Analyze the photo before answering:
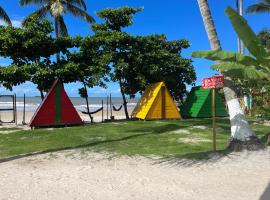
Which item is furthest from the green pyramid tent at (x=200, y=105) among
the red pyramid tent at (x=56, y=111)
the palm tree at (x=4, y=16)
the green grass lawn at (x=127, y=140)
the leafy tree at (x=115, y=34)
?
the palm tree at (x=4, y=16)

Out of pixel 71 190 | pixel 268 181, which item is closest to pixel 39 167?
pixel 71 190

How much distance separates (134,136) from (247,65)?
6490 mm

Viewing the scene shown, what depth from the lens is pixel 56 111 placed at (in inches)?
806

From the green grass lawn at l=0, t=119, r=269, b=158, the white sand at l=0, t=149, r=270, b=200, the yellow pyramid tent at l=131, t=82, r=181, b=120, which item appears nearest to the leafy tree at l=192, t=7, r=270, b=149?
the white sand at l=0, t=149, r=270, b=200

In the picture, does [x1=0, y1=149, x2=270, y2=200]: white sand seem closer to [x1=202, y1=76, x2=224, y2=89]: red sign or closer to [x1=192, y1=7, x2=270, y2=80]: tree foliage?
[x1=202, y1=76, x2=224, y2=89]: red sign

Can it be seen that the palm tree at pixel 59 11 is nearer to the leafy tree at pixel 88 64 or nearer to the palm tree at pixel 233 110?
the leafy tree at pixel 88 64

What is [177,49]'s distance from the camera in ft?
95.9

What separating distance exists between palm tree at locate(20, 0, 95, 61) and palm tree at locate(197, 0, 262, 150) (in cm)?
1878

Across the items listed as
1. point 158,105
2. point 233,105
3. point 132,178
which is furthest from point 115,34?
point 132,178

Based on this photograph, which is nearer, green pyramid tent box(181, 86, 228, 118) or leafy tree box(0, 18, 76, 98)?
leafy tree box(0, 18, 76, 98)

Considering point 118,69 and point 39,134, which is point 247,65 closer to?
point 39,134

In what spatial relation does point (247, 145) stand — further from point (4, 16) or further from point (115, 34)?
point (4, 16)

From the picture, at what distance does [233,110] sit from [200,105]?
13.7 meters

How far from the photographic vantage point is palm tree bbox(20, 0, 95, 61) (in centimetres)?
2902
